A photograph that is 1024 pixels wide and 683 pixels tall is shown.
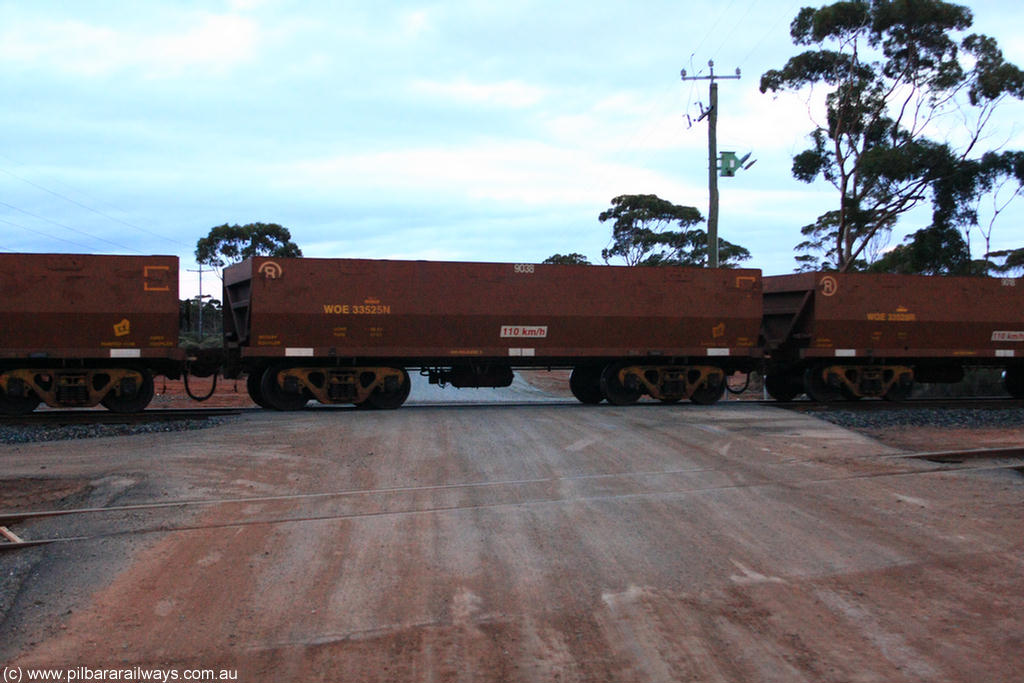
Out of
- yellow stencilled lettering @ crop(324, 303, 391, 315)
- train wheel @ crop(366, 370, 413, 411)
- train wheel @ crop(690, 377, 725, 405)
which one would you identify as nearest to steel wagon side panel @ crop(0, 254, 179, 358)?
yellow stencilled lettering @ crop(324, 303, 391, 315)

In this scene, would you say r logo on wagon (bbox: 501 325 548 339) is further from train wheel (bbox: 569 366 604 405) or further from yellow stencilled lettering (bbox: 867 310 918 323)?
yellow stencilled lettering (bbox: 867 310 918 323)

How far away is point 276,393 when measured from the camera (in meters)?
15.7

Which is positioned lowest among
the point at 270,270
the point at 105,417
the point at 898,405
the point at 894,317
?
the point at 105,417

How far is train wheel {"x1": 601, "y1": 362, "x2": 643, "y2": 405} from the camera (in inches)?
689

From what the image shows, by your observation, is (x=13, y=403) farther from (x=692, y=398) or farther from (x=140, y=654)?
(x=692, y=398)

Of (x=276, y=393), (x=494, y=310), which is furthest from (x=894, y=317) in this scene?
(x=276, y=393)

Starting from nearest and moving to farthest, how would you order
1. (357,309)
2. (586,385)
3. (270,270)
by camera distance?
(270,270), (357,309), (586,385)

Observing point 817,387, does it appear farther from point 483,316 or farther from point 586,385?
point 483,316

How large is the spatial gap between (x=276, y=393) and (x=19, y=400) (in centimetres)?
435

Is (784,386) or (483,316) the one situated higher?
(483,316)

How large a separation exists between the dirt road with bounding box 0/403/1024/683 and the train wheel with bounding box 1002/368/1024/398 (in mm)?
13683

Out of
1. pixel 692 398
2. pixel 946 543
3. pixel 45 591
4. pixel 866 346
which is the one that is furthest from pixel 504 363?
pixel 45 591

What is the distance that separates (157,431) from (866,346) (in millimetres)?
14454

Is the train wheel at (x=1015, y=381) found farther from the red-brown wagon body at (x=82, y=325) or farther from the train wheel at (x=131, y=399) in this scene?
the train wheel at (x=131, y=399)
